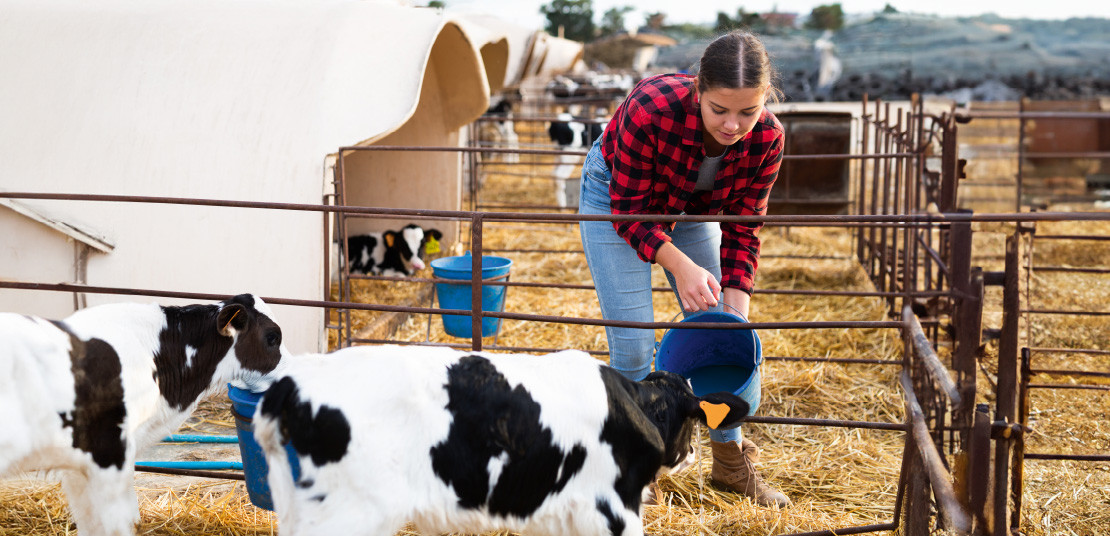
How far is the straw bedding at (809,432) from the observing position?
11.1ft

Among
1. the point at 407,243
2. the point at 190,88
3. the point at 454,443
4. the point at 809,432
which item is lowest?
the point at 809,432

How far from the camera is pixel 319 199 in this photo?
5121mm

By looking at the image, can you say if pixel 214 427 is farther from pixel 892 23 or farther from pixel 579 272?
pixel 892 23

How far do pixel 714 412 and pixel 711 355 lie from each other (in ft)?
2.72

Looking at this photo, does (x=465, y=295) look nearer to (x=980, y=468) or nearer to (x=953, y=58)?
(x=980, y=468)

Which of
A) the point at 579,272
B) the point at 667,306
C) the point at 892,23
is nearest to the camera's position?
the point at 667,306

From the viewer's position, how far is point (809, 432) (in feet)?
15.3

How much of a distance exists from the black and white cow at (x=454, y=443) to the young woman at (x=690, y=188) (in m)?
0.61

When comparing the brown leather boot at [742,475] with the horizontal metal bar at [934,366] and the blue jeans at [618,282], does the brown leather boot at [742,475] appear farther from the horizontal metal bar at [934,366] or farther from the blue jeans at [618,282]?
the horizontal metal bar at [934,366]

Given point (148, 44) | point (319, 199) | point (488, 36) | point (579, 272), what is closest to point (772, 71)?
point (319, 199)

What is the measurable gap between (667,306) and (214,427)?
12.3 ft

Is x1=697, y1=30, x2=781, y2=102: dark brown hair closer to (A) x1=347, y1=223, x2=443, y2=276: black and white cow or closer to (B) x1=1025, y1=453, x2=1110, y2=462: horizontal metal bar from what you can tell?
(B) x1=1025, y1=453, x2=1110, y2=462: horizontal metal bar

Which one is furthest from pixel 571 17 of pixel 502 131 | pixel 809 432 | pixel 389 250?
pixel 809 432

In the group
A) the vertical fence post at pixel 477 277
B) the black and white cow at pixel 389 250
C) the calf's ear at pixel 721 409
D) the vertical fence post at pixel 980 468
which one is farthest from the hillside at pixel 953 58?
the vertical fence post at pixel 980 468
